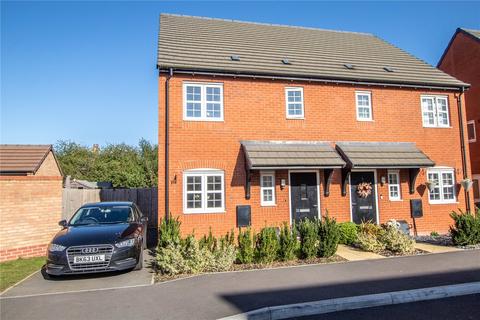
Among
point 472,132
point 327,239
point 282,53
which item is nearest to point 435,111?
point 282,53

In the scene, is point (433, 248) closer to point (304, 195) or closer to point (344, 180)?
point (344, 180)

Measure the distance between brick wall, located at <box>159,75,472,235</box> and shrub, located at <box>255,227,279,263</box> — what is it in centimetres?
277

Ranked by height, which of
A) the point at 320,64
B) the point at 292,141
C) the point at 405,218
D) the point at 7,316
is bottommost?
the point at 7,316

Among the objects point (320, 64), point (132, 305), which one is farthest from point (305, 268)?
point (320, 64)

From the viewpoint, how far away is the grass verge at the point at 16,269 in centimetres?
697

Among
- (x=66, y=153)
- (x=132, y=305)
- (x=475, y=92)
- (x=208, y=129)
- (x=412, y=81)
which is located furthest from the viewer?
(x=66, y=153)

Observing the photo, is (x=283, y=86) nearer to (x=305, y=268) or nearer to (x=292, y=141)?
(x=292, y=141)

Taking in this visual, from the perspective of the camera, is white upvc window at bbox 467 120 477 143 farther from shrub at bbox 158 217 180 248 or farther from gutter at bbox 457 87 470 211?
shrub at bbox 158 217 180 248

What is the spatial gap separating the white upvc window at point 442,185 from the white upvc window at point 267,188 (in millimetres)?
6454

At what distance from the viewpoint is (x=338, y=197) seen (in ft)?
39.6

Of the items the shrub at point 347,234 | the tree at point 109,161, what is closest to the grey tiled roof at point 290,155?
the shrub at point 347,234

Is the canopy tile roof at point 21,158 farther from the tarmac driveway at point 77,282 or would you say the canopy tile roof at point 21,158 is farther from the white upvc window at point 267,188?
the white upvc window at point 267,188

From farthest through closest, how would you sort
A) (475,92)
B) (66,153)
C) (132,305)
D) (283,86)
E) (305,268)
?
(66,153) → (475,92) → (283,86) → (305,268) → (132,305)

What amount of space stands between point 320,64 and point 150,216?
425 inches
